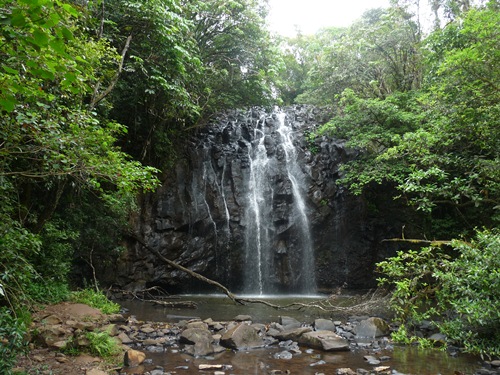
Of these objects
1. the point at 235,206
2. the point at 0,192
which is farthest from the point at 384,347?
the point at 235,206

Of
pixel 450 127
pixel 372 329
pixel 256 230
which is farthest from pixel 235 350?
pixel 256 230

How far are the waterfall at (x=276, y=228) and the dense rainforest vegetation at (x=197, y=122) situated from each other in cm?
297

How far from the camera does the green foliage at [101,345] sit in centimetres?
527

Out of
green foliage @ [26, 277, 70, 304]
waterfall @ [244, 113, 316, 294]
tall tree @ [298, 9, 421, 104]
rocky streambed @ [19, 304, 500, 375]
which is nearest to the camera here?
rocky streambed @ [19, 304, 500, 375]

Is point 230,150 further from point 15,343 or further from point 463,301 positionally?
point 15,343

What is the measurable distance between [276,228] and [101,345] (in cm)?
1064

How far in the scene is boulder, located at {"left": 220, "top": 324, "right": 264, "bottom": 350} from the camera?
20.7 ft

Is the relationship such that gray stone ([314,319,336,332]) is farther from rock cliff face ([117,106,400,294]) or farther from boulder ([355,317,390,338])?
rock cliff face ([117,106,400,294])

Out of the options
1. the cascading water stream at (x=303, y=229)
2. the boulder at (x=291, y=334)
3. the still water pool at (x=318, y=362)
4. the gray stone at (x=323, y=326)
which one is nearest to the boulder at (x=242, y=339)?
the still water pool at (x=318, y=362)

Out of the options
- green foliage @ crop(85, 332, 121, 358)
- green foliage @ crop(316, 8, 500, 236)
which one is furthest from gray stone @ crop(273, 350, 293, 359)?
green foliage @ crop(316, 8, 500, 236)

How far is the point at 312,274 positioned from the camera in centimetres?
1544

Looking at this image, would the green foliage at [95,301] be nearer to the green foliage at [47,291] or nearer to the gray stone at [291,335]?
the green foliage at [47,291]

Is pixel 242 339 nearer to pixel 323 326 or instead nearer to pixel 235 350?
pixel 235 350

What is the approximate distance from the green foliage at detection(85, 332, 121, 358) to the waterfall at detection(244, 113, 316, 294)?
9.51 m
